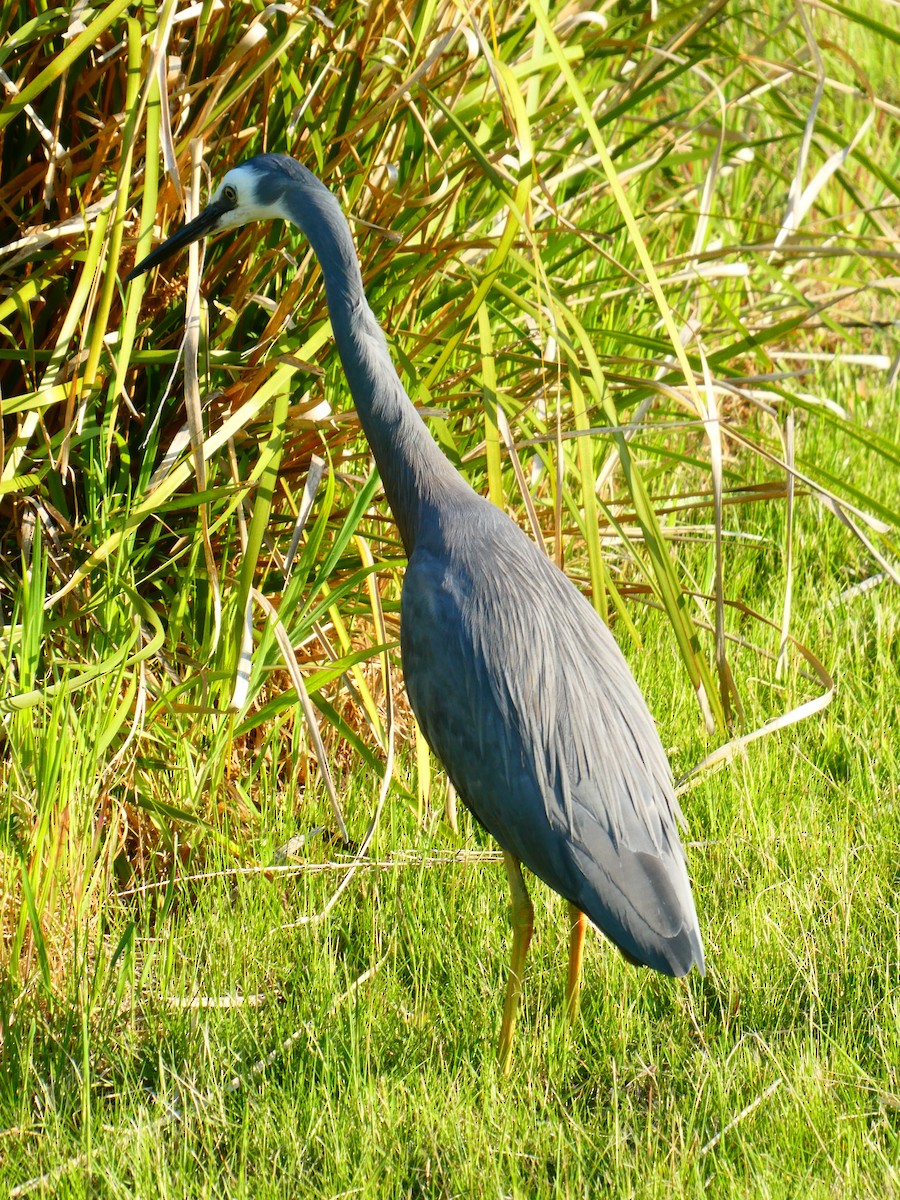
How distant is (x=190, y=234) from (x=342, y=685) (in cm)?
120

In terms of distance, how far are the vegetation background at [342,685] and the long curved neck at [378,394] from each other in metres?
0.21

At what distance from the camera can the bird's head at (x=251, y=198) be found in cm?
269

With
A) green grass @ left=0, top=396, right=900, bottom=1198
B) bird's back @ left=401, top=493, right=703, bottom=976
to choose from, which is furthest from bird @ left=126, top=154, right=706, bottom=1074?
green grass @ left=0, top=396, right=900, bottom=1198

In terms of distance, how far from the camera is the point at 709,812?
3201 mm

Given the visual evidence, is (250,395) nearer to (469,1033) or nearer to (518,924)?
(518,924)

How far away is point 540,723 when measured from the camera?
103 inches

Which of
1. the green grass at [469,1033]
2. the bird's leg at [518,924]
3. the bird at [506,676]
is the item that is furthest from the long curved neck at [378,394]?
the green grass at [469,1033]

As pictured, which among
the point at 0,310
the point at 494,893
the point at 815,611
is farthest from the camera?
the point at 815,611

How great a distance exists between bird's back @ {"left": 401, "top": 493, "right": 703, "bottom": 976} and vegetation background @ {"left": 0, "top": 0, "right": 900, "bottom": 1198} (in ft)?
0.71

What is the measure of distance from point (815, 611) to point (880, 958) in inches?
54.4

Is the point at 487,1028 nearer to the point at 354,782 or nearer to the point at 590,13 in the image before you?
the point at 354,782

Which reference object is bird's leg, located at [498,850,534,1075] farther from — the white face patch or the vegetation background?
the white face patch

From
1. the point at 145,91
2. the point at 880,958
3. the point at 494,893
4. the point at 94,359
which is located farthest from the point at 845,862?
the point at 145,91

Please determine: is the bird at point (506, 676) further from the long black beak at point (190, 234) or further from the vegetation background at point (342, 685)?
the vegetation background at point (342, 685)
